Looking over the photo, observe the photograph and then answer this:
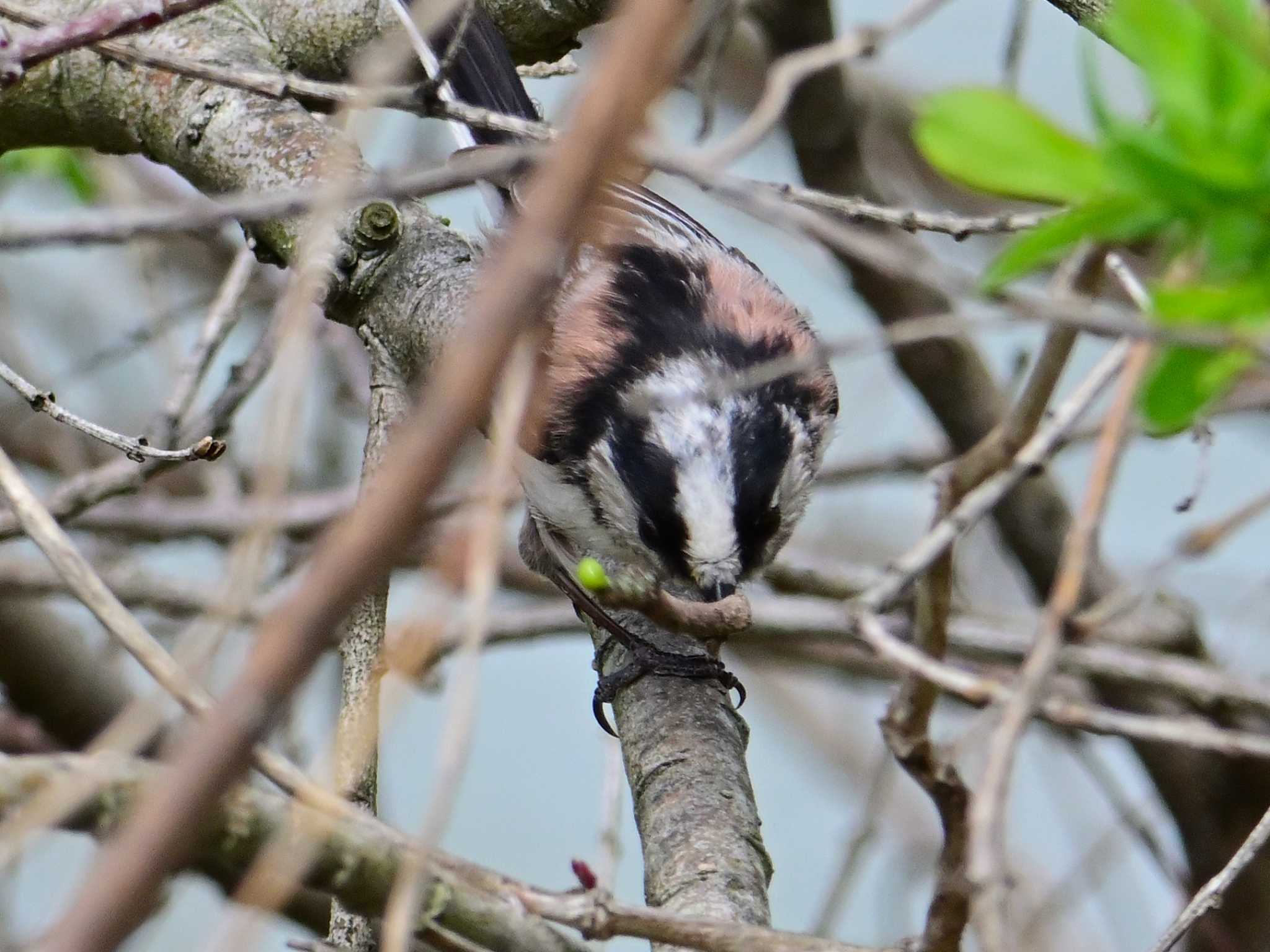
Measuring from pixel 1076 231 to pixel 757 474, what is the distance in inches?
50.1

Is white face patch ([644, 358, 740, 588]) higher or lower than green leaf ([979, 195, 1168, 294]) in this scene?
higher

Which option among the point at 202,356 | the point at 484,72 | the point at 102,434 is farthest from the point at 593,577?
the point at 202,356

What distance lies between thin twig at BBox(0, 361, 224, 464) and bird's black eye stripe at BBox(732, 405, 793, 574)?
0.79m

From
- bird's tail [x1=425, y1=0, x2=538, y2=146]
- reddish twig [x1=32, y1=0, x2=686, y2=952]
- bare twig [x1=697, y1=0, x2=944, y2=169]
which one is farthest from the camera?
bird's tail [x1=425, y1=0, x2=538, y2=146]

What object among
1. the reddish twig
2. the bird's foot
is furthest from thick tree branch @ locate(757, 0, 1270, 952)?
the reddish twig

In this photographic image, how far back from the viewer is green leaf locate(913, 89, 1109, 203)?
1087mm

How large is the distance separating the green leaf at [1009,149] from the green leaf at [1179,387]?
148 millimetres

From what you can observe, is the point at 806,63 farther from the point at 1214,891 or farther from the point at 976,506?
the point at 1214,891

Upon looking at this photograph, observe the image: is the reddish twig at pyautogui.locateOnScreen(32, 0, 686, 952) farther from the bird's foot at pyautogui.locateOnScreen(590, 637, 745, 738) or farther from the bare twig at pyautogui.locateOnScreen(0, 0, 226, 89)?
the bird's foot at pyautogui.locateOnScreen(590, 637, 745, 738)

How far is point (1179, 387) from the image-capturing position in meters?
1.13

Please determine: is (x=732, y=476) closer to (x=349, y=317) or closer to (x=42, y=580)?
(x=349, y=317)

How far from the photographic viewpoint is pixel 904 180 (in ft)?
18.3

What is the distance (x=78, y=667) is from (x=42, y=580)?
0.24m

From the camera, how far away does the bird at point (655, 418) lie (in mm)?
2338
